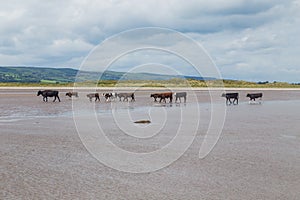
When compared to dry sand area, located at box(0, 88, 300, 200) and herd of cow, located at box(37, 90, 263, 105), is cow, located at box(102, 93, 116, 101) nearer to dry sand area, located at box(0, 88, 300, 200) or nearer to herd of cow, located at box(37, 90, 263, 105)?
herd of cow, located at box(37, 90, 263, 105)

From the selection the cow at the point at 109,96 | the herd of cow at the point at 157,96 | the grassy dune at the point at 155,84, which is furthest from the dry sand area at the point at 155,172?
the grassy dune at the point at 155,84

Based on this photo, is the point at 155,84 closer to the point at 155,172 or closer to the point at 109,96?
the point at 109,96

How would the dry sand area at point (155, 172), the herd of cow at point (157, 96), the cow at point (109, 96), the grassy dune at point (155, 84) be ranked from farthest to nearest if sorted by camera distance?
1. the grassy dune at point (155, 84)
2. the cow at point (109, 96)
3. the herd of cow at point (157, 96)
4. the dry sand area at point (155, 172)

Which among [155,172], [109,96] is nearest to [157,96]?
[109,96]

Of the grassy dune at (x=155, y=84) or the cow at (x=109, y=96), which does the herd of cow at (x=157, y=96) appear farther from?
the grassy dune at (x=155, y=84)

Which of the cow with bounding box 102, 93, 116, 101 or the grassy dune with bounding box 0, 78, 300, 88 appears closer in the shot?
the cow with bounding box 102, 93, 116, 101

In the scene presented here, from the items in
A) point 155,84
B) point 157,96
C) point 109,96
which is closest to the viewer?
point 157,96

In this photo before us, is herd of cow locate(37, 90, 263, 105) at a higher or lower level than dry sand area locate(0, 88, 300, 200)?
higher

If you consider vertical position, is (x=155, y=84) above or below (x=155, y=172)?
above

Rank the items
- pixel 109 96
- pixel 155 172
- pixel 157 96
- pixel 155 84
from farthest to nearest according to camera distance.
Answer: pixel 155 84 < pixel 109 96 < pixel 157 96 < pixel 155 172

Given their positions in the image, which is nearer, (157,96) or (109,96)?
(157,96)

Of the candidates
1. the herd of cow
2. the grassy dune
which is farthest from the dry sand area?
the grassy dune

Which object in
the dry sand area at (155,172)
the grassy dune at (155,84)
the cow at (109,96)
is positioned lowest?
the dry sand area at (155,172)

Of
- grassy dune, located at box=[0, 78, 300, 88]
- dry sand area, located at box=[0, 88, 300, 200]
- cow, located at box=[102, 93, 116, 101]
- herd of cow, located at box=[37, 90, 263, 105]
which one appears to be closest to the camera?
dry sand area, located at box=[0, 88, 300, 200]
